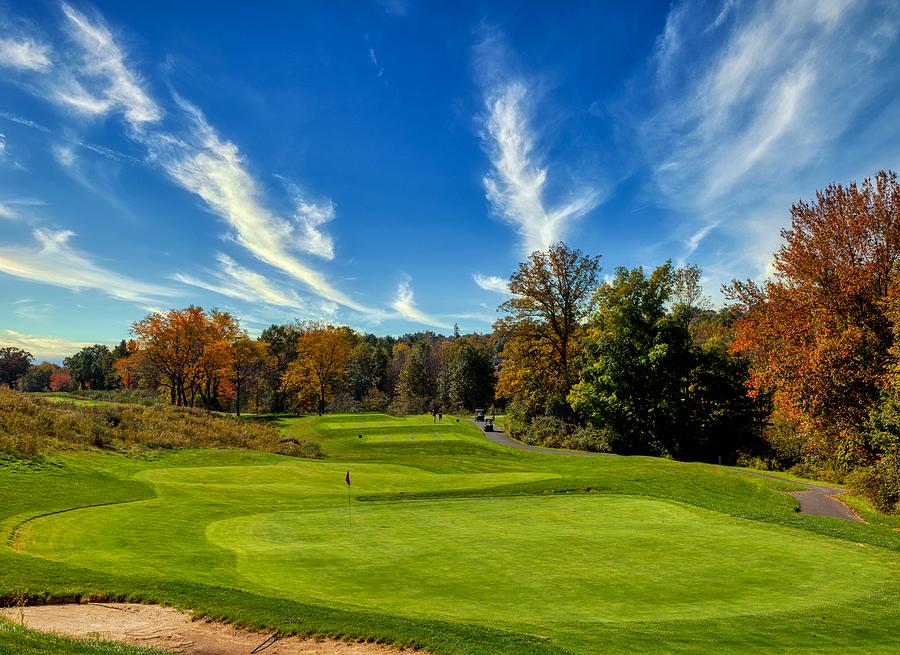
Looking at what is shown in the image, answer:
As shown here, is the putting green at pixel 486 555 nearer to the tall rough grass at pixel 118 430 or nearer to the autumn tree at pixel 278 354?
the tall rough grass at pixel 118 430

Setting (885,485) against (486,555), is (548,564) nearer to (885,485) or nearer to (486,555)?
(486,555)

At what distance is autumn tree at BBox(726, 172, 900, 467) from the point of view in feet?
76.3

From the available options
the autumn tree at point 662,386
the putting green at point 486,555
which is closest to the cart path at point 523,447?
the autumn tree at point 662,386

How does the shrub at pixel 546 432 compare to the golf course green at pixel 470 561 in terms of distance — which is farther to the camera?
the shrub at pixel 546 432

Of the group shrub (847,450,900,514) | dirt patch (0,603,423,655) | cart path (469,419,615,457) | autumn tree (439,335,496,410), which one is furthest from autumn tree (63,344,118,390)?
shrub (847,450,900,514)

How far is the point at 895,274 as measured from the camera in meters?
21.1

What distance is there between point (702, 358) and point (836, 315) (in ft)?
56.2

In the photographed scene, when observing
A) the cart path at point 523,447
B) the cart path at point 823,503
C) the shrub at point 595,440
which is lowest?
the cart path at point 823,503

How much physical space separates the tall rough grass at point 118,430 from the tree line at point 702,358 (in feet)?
66.0

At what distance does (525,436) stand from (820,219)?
1157 inches

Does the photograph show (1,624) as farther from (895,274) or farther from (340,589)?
(895,274)

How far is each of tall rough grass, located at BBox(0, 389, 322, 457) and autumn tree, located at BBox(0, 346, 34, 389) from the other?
106 m

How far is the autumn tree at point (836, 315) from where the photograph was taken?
23.2m

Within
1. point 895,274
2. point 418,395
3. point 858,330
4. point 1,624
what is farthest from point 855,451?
point 418,395
